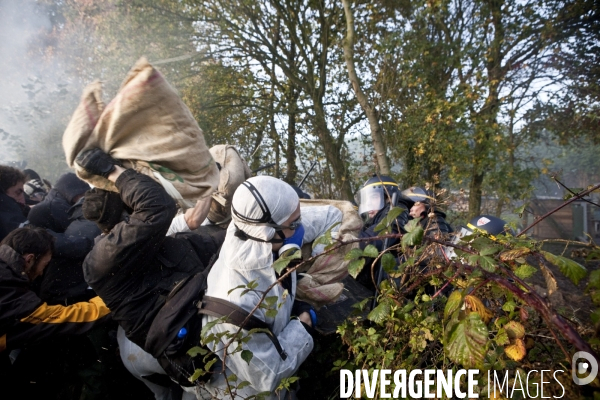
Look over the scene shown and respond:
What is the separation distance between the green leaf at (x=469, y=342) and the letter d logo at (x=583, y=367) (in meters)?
0.19

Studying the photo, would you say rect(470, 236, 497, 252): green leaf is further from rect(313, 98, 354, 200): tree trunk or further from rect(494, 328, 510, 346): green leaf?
rect(313, 98, 354, 200): tree trunk

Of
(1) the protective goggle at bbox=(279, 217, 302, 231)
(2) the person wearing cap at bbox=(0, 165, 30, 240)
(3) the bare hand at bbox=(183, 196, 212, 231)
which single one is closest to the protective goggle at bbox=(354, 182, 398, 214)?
(1) the protective goggle at bbox=(279, 217, 302, 231)

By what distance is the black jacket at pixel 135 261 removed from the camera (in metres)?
1.84

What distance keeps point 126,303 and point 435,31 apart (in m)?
7.14

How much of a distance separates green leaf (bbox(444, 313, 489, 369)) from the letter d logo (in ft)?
0.63

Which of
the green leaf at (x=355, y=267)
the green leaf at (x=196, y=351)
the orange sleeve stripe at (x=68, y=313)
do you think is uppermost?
the green leaf at (x=355, y=267)

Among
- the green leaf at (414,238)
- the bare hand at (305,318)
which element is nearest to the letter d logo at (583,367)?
the green leaf at (414,238)

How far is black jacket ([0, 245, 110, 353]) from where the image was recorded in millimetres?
1999

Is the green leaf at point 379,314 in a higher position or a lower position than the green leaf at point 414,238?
lower

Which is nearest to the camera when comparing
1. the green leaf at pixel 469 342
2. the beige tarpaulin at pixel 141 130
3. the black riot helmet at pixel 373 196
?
the green leaf at pixel 469 342

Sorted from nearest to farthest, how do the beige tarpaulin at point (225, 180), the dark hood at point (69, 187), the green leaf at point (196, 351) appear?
1. the green leaf at point (196, 351)
2. the beige tarpaulin at point (225, 180)
3. the dark hood at point (69, 187)

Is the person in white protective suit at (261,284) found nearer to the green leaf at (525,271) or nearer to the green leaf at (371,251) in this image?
the green leaf at (371,251)

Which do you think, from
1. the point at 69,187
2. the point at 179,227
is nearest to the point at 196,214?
the point at 179,227

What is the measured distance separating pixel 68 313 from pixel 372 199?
2.57 m
